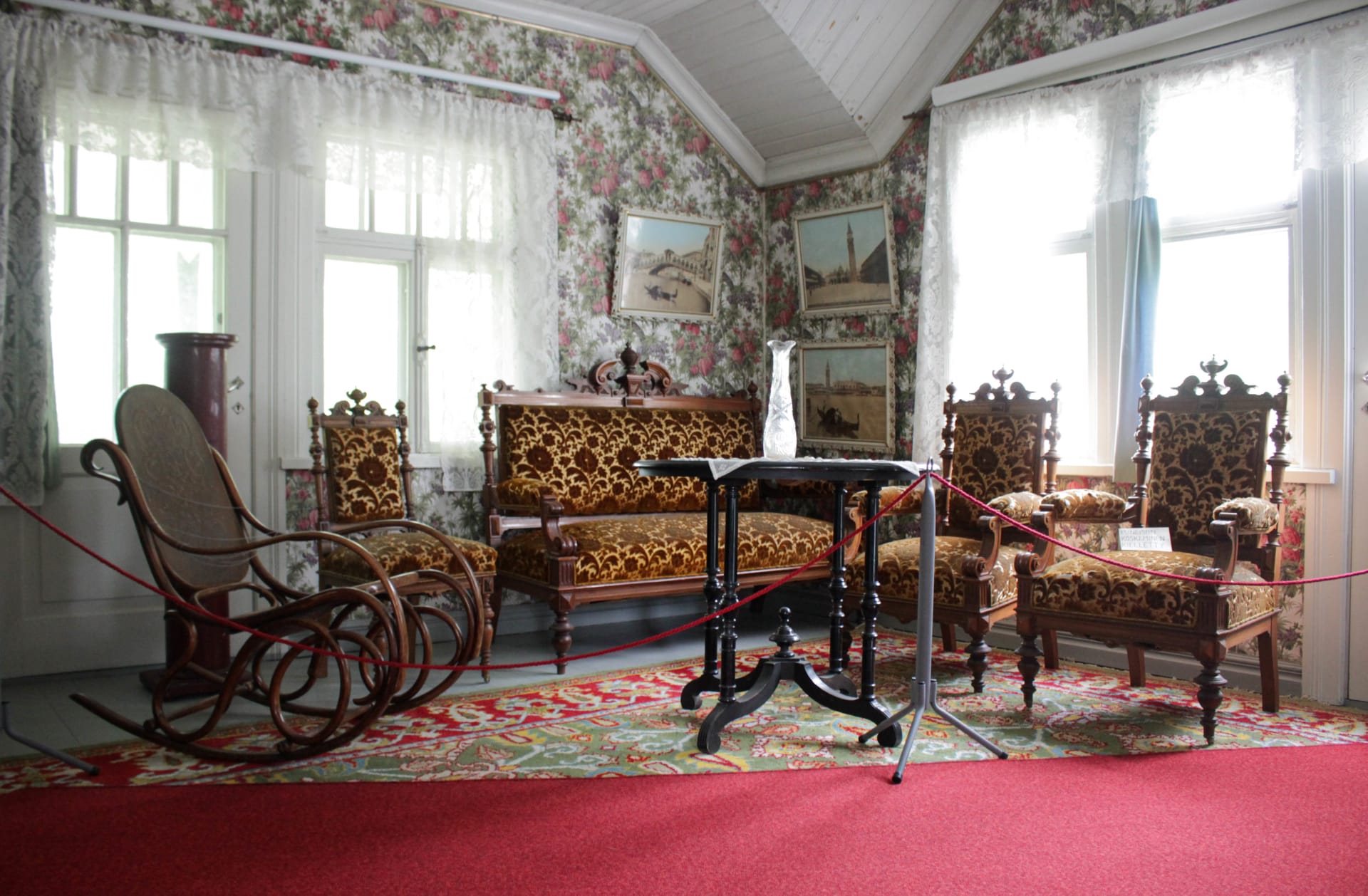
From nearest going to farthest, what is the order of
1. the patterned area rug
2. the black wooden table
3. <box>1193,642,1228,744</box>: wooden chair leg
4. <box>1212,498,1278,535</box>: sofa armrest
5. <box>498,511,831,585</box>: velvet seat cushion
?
the patterned area rug → the black wooden table → <box>1193,642,1228,744</box>: wooden chair leg → <box>1212,498,1278,535</box>: sofa armrest → <box>498,511,831,585</box>: velvet seat cushion

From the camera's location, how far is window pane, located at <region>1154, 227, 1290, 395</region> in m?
4.38

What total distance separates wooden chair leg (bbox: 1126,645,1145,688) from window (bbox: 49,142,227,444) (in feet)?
13.5

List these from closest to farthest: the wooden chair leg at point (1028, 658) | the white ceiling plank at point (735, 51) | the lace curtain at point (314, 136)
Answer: the wooden chair leg at point (1028, 658) → the lace curtain at point (314, 136) → the white ceiling plank at point (735, 51)

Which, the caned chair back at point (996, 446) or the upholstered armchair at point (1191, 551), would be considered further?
the caned chair back at point (996, 446)

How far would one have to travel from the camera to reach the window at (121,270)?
14.4 feet

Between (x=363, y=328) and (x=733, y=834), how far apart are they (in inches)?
132

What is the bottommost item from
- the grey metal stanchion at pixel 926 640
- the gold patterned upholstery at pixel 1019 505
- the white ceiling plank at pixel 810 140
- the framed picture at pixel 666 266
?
the grey metal stanchion at pixel 926 640

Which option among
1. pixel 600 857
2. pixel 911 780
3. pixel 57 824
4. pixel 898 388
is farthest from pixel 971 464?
pixel 57 824

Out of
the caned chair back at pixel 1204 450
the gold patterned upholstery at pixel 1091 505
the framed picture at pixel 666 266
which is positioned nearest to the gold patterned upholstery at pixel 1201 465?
the caned chair back at pixel 1204 450

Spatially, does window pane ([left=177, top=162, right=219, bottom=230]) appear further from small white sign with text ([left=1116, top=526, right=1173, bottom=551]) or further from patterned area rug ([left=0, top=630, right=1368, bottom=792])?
small white sign with text ([left=1116, top=526, right=1173, bottom=551])

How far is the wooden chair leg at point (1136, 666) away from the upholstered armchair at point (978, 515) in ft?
1.06

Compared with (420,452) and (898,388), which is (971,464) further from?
(420,452)

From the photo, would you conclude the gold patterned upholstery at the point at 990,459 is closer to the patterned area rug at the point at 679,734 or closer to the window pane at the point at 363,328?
the patterned area rug at the point at 679,734

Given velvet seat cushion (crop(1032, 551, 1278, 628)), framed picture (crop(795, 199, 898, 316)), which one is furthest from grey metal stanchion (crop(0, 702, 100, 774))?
framed picture (crop(795, 199, 898, 316))
